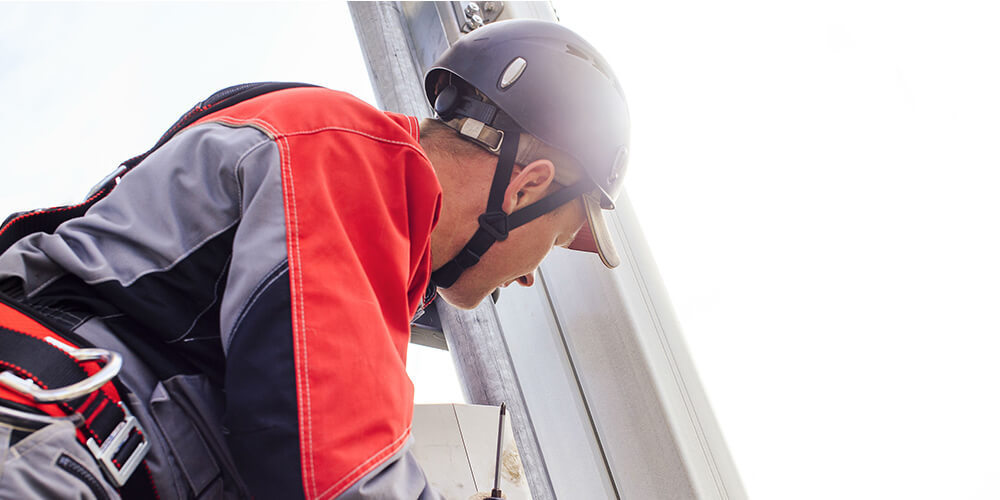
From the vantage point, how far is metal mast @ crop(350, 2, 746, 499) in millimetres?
1421

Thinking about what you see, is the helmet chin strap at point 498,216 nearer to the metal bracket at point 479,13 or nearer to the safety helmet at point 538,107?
the safety helmet at point 538,107

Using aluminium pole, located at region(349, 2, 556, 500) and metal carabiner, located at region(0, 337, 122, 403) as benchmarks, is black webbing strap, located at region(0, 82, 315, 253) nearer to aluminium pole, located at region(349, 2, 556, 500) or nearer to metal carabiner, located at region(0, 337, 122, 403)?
metal carabiner, located at region(0, 337, 122, 403)

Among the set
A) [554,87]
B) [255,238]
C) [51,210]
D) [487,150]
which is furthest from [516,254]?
[51,210]

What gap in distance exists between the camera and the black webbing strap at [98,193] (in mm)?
887

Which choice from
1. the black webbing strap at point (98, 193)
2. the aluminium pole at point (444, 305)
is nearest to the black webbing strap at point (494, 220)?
the black webbing strap at point (98, 193)

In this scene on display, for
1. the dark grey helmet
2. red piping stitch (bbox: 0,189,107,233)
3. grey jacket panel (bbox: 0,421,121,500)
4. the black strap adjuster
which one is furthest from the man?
the dark grey helmet

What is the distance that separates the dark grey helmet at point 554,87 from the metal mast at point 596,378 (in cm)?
28

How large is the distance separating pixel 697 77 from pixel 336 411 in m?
1.13

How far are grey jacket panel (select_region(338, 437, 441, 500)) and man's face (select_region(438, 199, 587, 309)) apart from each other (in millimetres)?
543

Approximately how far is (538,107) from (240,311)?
0.76 metres

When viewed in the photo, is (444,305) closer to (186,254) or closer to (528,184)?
(528,184)

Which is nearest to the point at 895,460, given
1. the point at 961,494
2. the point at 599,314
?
the point at 961,494

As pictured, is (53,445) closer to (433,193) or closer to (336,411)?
(336,411)

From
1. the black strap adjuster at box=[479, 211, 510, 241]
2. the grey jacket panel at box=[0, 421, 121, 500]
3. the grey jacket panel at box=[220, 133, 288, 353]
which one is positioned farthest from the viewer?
the black strap adjuster at box=[479, 211, 510, 241]
